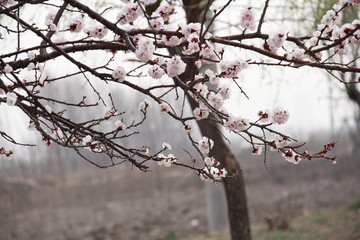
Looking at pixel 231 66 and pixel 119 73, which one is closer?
pixel 231 66

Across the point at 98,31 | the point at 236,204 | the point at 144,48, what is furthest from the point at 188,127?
the point at 236,204

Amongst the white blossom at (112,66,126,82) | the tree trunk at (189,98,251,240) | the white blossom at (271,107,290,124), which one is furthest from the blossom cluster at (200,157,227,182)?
the tree trunk at (189,98,251,240)

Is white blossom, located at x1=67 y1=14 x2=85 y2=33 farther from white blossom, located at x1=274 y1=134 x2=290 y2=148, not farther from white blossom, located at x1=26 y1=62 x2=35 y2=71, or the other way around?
white blossom, located at x1=274 y1=134 x2=290 y2=148

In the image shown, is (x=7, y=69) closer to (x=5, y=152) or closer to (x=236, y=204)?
(x=5, y=152)

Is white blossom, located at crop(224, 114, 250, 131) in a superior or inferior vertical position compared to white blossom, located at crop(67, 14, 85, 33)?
inferior

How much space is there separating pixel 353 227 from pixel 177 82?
5.72m

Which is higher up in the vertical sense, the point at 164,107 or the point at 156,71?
the point at 156,71

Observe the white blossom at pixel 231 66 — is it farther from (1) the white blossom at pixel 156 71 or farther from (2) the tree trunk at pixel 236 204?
(2) the tree trunk at pixel 236 204

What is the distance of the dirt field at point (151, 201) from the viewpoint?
35.5ft

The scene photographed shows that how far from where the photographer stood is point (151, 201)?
17.4 m

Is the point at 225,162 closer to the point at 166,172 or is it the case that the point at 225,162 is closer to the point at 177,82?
the point at 177,82

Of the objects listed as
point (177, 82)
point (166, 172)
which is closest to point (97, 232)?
point (177, 82)

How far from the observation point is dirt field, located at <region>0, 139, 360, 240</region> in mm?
10828

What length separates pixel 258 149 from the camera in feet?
8.34
